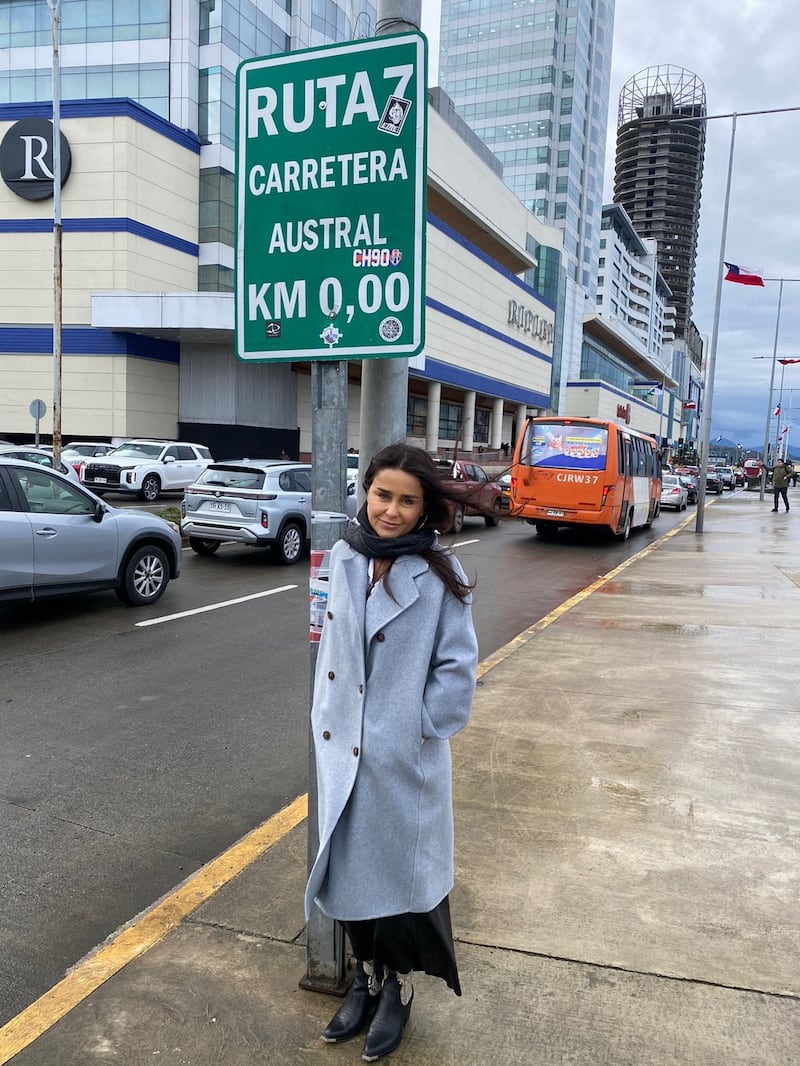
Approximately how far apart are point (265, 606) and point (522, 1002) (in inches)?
278

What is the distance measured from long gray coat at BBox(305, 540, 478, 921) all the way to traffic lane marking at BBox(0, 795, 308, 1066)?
101cm

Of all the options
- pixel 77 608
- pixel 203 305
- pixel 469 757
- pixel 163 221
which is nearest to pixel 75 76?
pixel 163 221

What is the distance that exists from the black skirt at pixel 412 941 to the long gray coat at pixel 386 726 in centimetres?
8

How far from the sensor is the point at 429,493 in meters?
2.27

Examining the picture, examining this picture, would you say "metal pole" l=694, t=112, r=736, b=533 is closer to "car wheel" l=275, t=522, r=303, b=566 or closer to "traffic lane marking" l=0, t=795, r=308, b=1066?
"car wheel" l=275, t=522, r=303, b=566

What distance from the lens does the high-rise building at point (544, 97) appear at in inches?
3216

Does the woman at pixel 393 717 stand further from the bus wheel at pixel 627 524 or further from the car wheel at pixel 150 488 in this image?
the car wheel at pixel 150 488

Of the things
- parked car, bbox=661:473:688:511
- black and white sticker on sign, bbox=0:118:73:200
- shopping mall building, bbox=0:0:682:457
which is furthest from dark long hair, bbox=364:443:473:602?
black and white sticker on sign, bbox=0:118:73:200

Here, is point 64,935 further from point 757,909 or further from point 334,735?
point 757,909

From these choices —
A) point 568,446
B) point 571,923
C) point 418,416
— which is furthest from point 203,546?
point 418,416

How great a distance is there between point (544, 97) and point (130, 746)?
91.3 meters

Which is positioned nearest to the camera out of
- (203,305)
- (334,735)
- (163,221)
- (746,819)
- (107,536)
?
(334,735)

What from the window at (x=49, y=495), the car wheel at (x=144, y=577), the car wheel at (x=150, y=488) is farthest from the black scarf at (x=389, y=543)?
the car wheel at (x=150, y=488)

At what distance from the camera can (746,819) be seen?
12.6 feet
